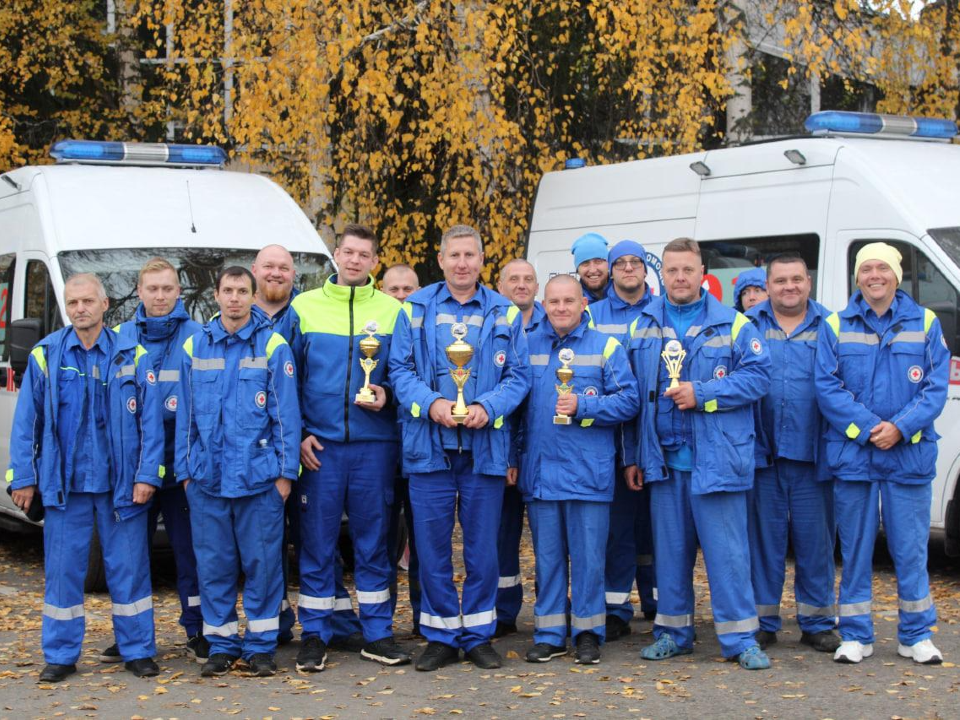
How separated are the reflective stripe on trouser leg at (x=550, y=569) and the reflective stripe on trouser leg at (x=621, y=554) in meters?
0.48

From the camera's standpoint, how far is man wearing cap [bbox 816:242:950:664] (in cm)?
695

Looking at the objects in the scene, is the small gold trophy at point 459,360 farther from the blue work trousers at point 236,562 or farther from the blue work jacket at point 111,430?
the blue work jacket at point 111,430

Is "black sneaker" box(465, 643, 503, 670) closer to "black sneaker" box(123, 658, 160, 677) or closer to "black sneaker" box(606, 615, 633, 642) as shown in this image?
"black sneaker" box(606, 615, 633, 642)

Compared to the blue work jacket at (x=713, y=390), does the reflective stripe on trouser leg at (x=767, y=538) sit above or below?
below

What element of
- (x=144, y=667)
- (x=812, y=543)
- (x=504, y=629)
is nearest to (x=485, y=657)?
(x=504, y=629)

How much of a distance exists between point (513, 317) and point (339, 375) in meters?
0.88

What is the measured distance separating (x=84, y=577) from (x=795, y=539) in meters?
3.44

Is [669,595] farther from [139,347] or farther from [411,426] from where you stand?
[139,347]

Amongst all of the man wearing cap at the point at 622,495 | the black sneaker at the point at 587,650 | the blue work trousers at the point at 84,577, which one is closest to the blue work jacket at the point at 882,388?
the man wearing cap at the point at 622,495

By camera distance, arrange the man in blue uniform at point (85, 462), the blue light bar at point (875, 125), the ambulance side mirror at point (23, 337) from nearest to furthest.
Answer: the man in blue uniform at point (85, 462), the ambulance side mirror at point (23, 337), the blue light bar at point (875, 125)

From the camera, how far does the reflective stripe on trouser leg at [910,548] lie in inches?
276

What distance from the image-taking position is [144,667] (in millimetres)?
6992

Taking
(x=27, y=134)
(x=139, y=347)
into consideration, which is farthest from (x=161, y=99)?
(x=139, y=347)

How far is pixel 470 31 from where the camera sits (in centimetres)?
1291
